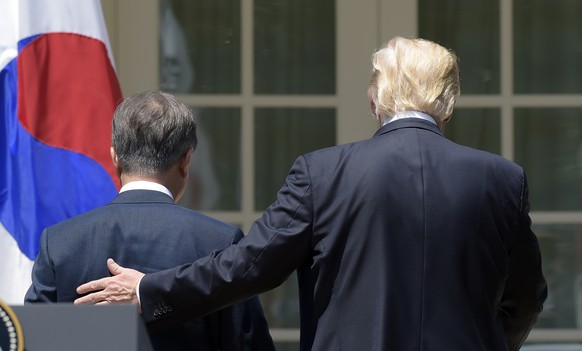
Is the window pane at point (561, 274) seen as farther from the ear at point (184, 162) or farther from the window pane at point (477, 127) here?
the ear at point (184, 162)

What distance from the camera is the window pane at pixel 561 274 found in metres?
4.59

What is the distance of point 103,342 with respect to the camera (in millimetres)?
1923

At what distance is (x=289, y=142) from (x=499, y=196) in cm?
229

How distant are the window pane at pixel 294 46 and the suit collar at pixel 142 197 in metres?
2.06

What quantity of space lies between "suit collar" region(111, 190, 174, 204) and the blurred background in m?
1.97

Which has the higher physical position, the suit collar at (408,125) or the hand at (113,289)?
the suit collar at (408,125)

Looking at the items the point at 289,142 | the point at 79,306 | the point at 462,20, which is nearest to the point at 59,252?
the point at 79,306

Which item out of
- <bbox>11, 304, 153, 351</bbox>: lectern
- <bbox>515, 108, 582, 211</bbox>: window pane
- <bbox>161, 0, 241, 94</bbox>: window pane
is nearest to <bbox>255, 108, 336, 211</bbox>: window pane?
<bbox>161, 0, 241, 94</bbox>: window pane

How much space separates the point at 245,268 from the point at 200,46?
91.8 inches

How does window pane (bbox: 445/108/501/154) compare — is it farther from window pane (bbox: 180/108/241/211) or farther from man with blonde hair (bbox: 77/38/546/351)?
man with blonde hair (bbox: 77/38/546/351)

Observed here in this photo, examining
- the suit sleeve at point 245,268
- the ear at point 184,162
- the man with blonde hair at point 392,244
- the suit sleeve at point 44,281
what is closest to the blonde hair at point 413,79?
the man with blonde hair at point 392,244

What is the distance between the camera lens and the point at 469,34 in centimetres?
464

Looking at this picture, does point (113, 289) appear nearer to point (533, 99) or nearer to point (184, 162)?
point (184, 162)

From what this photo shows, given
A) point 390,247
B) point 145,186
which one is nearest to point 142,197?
point 145,186
